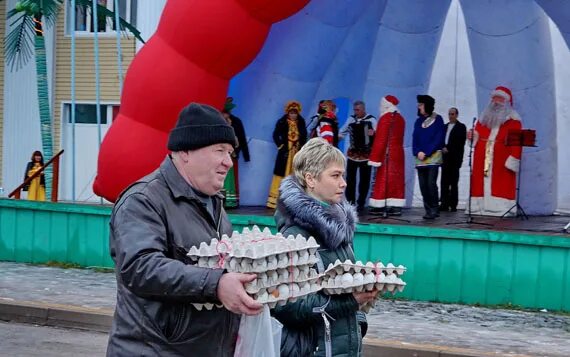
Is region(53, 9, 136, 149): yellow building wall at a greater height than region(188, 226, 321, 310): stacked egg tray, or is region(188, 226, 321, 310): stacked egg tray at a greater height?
region(53, 9, 136, 149): yellow building wall

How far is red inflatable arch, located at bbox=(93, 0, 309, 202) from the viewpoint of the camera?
44.8 feet

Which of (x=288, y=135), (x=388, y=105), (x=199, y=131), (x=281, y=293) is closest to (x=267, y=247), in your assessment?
(x=281, y=293)

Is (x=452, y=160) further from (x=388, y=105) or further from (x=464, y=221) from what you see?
(x=464, y=221)

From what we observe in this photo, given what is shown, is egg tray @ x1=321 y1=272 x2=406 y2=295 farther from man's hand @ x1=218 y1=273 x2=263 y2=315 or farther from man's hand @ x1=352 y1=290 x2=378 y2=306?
man's hand @ x1=218 y1=273 x2=263 y2=315

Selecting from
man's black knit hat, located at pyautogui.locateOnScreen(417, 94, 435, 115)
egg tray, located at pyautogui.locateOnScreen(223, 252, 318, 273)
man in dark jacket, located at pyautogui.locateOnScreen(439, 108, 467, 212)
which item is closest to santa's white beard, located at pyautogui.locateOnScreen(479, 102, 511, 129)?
man in dark jacket, located at pyautogui.locateOnScreen(439, 108, 467, 212)

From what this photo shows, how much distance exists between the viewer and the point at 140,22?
26.2 m

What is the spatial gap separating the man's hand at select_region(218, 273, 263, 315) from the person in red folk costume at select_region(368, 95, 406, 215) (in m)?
13.3

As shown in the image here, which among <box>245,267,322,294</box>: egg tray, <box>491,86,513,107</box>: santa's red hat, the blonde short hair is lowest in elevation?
<box>245,267,322,294</box>: egg tray

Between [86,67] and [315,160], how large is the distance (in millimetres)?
22639

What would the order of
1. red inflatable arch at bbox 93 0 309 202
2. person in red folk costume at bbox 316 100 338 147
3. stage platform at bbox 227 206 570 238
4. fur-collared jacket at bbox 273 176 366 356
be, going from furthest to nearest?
1. person in red folk costume at bbox 316 100 338 147
2. stage platform at bbox 227 206 570 238
3. red inflatable arch at bbox 93 0 309 202
4. fur-collared jacket at bbox 273 176 366 356

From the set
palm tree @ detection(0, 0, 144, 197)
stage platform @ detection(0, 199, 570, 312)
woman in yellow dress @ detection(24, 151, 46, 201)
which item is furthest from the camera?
palm tree @ detection(0, 0, 144, 197)

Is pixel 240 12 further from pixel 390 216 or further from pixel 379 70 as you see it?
pixel 379 70

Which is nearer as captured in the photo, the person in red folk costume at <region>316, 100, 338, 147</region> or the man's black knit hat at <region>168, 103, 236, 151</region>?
the man's black knit hat at <region>168, 103, 236, 151</region>

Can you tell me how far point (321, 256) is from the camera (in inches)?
202
